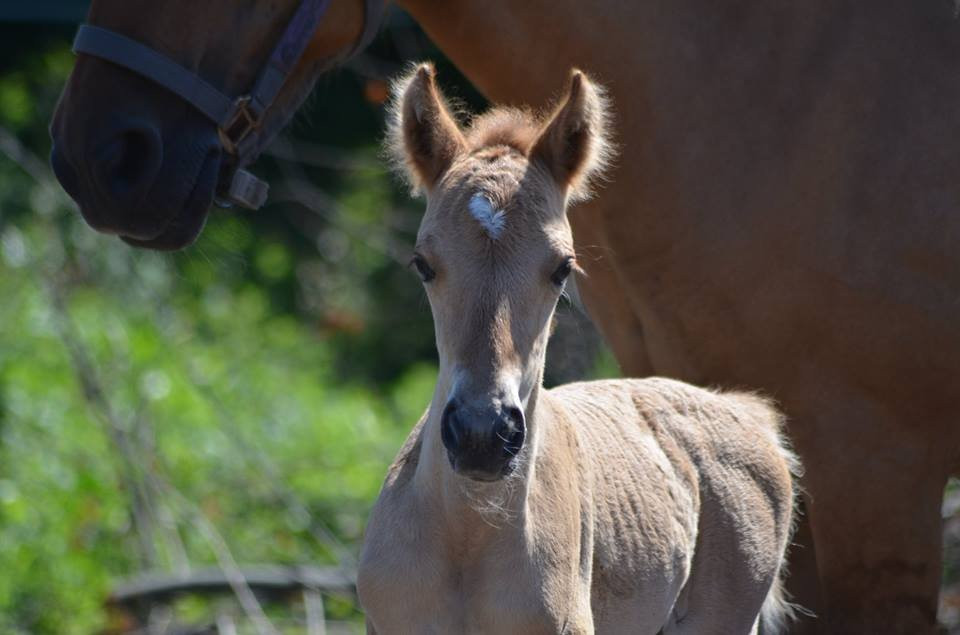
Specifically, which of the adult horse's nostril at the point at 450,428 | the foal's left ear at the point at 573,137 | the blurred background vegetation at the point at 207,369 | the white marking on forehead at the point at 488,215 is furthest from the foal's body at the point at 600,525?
the blurred background vegetation at the point at 207,369

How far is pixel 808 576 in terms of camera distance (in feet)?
11.8

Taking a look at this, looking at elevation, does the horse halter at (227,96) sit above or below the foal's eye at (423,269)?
below

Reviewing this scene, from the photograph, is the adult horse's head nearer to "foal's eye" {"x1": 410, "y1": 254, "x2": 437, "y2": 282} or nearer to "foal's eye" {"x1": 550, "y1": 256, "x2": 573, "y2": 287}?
"foal's eye" {"x1": 410, "y1": 254, "x2": 437, "y2": 282}

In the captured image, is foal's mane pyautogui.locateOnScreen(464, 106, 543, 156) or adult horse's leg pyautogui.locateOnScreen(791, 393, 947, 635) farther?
adult horse's leg pyautogui.locateOnScreen(791, 393, 947, 635)

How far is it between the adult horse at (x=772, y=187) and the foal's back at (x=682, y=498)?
0.12m

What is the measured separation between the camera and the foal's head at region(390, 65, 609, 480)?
2402 mm

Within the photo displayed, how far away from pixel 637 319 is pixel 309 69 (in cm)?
105

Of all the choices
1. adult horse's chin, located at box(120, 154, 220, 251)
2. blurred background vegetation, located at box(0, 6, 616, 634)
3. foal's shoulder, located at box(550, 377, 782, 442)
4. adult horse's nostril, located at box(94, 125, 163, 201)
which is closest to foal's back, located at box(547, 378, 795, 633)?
foal's shoulder, located at box(550, 377, 782, 442)

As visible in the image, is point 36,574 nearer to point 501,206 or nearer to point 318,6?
point 318,6

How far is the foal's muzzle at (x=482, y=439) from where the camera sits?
2361 mm

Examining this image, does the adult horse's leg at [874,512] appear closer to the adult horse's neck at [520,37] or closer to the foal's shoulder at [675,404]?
the foal's shoulder at [675,404]

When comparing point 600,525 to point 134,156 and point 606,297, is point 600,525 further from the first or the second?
point 134,156

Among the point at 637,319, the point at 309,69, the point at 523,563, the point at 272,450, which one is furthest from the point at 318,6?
the point at 272,450

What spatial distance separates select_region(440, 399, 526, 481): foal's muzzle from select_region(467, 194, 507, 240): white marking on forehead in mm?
354
